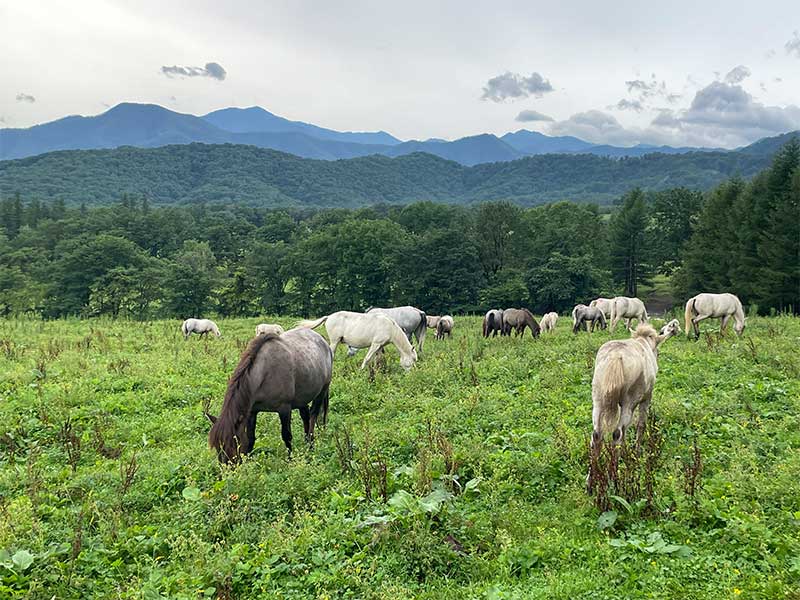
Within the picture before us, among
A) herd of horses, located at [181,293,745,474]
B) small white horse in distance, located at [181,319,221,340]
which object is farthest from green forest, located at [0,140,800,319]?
herd of horses, located at [181,293,745,474]

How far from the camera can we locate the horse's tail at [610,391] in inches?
261

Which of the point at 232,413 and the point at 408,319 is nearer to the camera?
the point at 232,413

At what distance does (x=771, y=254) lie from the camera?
3806cm

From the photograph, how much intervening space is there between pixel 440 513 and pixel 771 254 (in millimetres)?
44578

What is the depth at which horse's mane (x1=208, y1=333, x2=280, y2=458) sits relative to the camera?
7.01 metres

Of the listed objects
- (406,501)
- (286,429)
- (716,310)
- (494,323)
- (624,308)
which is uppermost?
(406,501)

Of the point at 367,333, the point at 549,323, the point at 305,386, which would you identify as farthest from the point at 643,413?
the point at 549,323

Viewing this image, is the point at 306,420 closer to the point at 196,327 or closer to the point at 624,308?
the point at 196,327

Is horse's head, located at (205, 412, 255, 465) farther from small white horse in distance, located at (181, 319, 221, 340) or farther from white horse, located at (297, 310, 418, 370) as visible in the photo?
small white horse in distance, located at (181, 319, 221, 340)

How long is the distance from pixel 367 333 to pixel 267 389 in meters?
6.54

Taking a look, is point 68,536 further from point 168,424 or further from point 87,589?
point 168,424

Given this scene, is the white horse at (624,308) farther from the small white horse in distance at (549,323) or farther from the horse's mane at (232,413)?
the horse's mane at (232,413)

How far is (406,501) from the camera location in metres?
5.21

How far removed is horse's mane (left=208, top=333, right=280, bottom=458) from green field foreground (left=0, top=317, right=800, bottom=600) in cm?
44
